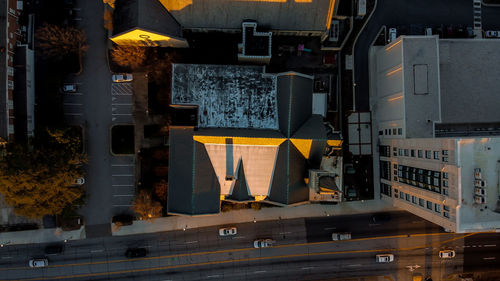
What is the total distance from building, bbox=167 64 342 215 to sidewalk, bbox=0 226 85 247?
71.2 feet

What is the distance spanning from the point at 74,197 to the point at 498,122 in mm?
70735

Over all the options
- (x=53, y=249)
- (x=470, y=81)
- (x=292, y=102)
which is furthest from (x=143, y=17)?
(x=470, y=81)

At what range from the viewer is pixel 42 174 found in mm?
39188

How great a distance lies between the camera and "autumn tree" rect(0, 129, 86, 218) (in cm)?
3838

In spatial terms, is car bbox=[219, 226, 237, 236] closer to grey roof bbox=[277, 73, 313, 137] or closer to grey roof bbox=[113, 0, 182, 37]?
grey roof bbox=[277, 73, 313, 137]

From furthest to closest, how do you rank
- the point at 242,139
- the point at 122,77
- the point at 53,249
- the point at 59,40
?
the point at 122,77, the point at 53,249, the point at 59,40, the point at 242,139

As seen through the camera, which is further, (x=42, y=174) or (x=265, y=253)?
(x=265, y=253)

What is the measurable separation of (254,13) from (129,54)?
71.4ft

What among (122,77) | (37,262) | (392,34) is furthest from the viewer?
(392,34)

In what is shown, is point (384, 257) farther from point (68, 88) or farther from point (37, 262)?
point (68, 88)

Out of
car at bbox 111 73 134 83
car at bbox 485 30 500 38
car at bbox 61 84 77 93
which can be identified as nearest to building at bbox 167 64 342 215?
car at bbox 111 73 134 83

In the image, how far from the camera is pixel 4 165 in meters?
38.3

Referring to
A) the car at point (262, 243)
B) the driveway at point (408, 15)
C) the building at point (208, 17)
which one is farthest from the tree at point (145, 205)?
the driveway at point (408, 15)

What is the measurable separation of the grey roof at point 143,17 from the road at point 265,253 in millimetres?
34893
